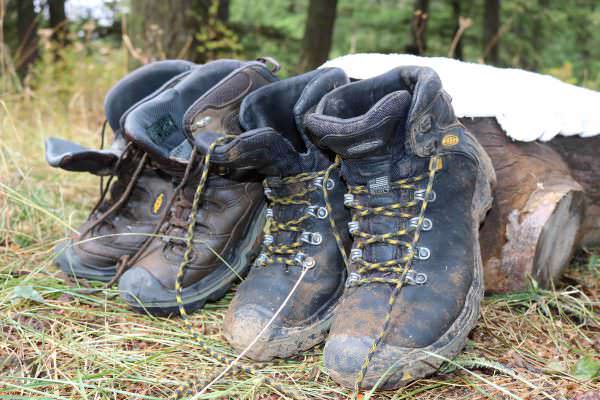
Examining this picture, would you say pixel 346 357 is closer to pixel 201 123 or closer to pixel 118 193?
pixel 201 123

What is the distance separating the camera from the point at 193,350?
66.0 inches

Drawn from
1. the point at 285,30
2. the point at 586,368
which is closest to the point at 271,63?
the point at 586,368

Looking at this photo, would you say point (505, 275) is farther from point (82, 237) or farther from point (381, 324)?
point (82, 237)

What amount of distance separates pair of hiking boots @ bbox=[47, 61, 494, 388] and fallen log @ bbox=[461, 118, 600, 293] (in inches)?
7.7

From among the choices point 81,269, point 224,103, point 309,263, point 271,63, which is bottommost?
point 81,269

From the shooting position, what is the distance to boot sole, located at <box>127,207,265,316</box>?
1879 millimetres

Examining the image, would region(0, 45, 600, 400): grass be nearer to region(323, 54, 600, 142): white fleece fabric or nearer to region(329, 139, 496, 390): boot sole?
region(329, 139, 496, 390): boot sole

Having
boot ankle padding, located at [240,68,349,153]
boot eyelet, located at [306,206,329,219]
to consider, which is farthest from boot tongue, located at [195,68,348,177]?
boot eyelet, located at [306,206,329,219]

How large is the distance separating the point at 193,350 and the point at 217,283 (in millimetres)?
335

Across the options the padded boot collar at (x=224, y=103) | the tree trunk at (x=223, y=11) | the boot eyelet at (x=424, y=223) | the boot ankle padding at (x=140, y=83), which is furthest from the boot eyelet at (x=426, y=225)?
the tree trunk at (x=223, y=11)

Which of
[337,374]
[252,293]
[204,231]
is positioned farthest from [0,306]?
[337,374]

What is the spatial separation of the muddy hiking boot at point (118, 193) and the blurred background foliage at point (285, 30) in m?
2.72

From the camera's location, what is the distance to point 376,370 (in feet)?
4.53

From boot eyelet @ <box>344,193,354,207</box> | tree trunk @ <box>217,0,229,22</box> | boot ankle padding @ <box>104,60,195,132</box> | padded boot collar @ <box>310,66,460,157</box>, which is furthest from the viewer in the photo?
tree trunk @ <box>217,0,229,22</box>
